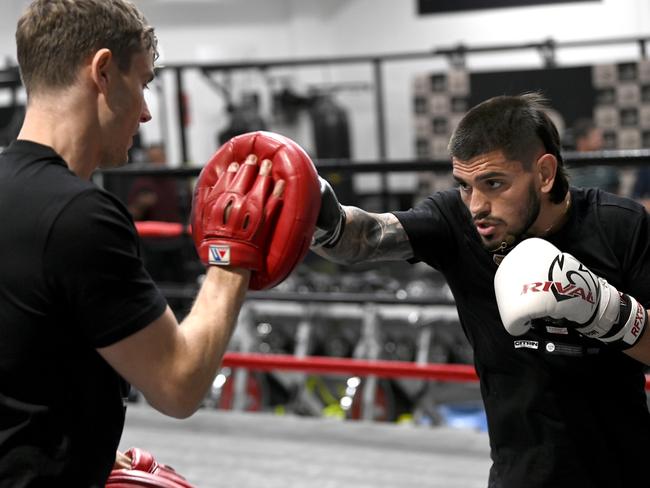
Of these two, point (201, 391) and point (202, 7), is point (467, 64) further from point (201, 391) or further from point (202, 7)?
point (201, 391)

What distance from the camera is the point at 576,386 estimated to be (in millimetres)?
1734

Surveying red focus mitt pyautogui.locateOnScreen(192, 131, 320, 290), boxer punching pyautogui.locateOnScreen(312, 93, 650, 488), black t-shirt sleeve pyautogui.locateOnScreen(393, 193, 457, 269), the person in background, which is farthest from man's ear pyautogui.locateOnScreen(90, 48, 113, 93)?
the person in background

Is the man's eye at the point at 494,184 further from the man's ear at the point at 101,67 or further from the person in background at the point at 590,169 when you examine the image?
the person in background at the point at 590,169

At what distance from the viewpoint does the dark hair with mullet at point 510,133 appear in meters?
1.75

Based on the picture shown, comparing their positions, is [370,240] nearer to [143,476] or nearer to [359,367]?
[143,476]

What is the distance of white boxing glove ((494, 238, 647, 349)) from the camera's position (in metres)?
1.63

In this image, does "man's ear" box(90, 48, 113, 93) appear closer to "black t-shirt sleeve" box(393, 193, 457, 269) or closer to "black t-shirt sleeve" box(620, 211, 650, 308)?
"black t-shirt sleeve" box(393, 193, 457, 269)

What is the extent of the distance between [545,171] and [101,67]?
0.82 metres

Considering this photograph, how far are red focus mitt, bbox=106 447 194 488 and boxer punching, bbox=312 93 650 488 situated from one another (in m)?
0.46

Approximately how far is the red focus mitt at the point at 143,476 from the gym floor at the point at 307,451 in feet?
4.86

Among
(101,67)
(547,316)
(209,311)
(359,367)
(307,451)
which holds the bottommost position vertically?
(307,451)

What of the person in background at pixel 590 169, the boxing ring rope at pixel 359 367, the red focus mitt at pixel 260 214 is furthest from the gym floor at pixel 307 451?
the person in background at pixel 590 169

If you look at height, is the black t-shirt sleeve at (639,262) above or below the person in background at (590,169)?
above

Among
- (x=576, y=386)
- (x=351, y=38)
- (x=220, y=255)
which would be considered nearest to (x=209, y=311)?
(x=220, y=255)
